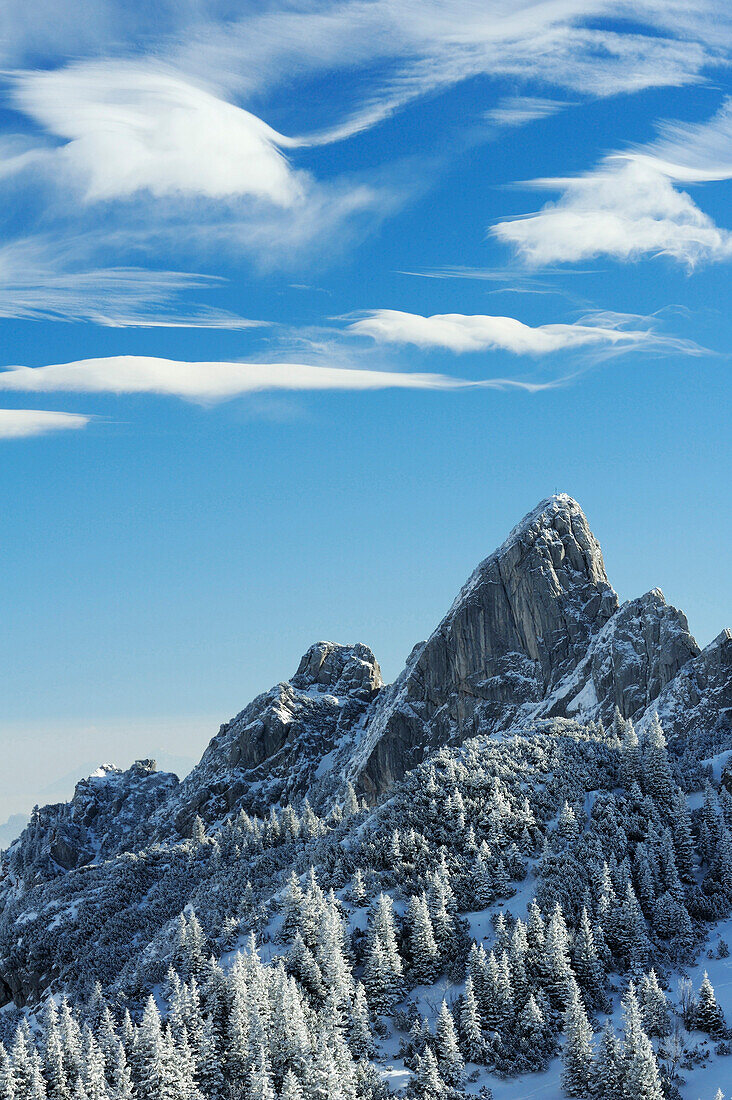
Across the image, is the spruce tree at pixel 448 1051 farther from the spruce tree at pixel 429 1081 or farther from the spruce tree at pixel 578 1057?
the spruce tree at pixel 578 1057

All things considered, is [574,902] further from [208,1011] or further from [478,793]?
[208,1011]

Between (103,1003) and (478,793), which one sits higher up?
(478,793)

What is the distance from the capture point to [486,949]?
101m

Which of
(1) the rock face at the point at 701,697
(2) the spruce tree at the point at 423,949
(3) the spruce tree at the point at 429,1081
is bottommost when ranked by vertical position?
(3) the spruce tree at the point at 429,1081

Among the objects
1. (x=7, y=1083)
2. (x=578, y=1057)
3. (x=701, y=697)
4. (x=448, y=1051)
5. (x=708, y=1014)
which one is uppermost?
(x=701, y=697)

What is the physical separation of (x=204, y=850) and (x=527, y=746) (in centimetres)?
7370

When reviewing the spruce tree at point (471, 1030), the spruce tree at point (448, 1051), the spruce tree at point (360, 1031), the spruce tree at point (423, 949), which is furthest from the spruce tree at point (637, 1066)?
the spruce tree at point (423, 949)

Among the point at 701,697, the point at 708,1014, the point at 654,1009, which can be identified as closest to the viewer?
the point at 654,1009

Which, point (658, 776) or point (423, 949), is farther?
point (658, 776)

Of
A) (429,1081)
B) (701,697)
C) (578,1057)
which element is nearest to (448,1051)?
(429,1081)

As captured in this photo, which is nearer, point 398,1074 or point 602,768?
point 398,1074

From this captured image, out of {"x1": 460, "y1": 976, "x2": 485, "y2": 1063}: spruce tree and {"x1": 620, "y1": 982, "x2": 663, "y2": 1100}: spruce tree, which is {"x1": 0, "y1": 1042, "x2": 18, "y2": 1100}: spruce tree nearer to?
{"x1": 460, "y1": 976, "x2": 485, "y2": 1063}: spruce tree

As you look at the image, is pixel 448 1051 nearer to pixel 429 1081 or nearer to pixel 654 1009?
pixel 429 1081

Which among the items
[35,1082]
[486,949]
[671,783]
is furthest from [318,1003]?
[671,783]
